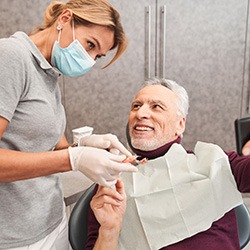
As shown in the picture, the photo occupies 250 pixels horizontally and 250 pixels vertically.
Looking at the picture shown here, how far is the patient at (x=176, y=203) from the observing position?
4.18 feet

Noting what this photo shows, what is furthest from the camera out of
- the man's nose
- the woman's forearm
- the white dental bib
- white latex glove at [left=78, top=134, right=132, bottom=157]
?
the man's nose

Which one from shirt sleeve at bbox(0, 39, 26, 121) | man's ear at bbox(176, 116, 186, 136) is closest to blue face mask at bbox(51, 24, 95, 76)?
shirt sleeve at bbox(0, 39, 26, 121)

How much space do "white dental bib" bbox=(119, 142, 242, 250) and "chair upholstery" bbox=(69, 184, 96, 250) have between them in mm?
165

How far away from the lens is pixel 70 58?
4.25ft

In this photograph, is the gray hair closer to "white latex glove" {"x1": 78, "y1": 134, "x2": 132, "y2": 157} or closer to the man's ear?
the man's ear

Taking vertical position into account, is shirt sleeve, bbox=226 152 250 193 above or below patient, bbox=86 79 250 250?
above

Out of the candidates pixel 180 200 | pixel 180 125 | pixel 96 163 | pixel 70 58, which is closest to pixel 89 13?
pixel 70 58

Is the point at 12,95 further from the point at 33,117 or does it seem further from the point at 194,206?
the point at 194,206

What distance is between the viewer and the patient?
4.18 ft

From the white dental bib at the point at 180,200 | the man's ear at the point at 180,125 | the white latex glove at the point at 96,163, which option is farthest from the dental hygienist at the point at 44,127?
the man's ear at the point at 180,125

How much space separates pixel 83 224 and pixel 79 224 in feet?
0.08

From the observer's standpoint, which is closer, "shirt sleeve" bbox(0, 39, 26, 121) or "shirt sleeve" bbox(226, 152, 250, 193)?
"shirt sleeve" bbox(0, 39, 26, 121)

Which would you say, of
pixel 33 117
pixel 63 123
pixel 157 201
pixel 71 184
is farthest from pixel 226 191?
pixel 71 184

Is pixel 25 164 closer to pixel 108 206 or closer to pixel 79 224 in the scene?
pixel 108 206
